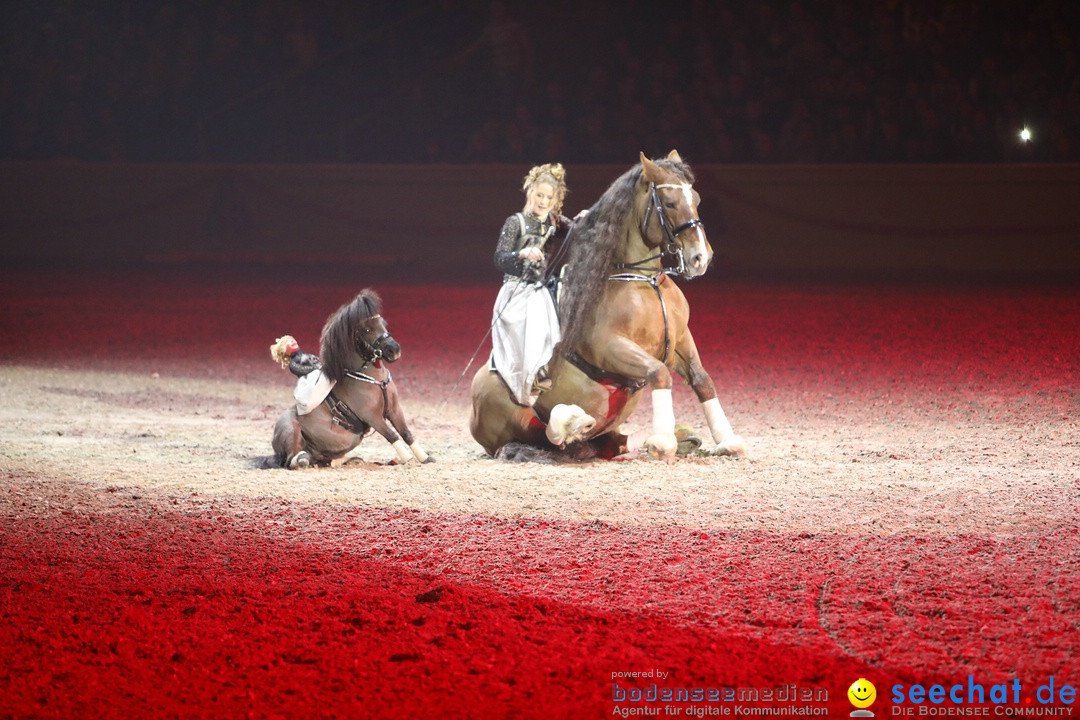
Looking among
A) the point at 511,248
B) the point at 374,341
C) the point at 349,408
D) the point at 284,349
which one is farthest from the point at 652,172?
the point at 284,349

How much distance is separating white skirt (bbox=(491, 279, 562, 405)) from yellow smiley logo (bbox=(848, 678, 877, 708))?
11.9 ft

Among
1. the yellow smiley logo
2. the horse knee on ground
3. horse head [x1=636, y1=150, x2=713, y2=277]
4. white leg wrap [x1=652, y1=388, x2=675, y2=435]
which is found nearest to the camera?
the yellow smiley logo

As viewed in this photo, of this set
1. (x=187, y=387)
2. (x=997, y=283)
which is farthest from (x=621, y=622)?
(x=997, y=283)

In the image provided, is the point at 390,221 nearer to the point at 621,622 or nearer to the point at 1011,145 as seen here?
the point at 1011,145

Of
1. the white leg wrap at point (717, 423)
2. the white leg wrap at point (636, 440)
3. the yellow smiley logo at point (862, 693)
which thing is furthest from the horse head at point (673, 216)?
the yellow smiley logo at point (862, 693)

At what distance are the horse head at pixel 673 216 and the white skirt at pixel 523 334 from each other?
786 mm

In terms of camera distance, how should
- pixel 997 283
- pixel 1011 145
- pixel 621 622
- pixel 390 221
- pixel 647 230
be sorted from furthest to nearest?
1. pixel 390 221
2. pixel 1011 145
3. pixel 997 283
4. pixel 647 230
5. pixel 621 622

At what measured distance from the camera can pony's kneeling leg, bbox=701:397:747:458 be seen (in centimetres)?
674

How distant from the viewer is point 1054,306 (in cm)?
1359

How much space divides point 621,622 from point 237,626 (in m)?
1.41

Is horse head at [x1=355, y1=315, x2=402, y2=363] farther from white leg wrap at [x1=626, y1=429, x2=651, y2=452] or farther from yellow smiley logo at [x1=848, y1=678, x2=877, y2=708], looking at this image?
yellow smiley logo at [x1=848, y1=678, x2=877, y2=708]

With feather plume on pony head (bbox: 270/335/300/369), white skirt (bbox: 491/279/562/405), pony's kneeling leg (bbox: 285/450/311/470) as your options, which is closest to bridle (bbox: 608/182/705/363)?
white skirt (bbox: 491/279/562/405)

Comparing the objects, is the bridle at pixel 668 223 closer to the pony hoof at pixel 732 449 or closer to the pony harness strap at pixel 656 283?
the pony harness strap at pixel 656 283

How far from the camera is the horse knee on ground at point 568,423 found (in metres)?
A: 6.58
